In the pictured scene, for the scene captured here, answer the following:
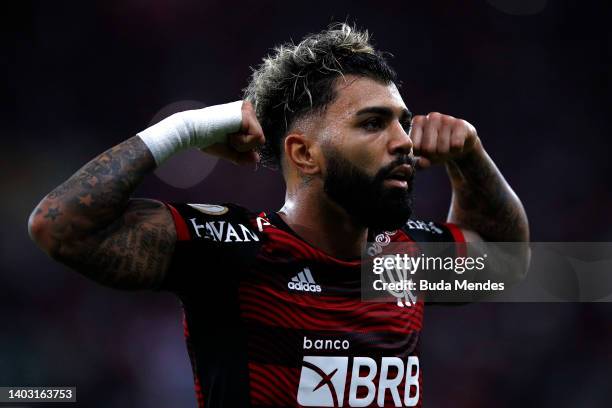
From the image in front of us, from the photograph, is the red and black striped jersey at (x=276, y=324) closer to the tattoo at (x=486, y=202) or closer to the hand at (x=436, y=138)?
the hand at (x=436, y=138)

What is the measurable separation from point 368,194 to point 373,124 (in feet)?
0.96

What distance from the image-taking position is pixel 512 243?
333 cm

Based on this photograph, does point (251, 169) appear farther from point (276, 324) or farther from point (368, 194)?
point (276, 324)

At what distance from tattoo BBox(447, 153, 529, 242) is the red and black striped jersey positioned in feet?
2.60

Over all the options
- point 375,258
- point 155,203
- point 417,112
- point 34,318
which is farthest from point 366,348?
point 417,112

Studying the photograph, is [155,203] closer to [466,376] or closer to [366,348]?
[366,348]

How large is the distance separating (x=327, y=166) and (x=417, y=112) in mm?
5730

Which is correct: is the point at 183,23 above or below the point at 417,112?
above

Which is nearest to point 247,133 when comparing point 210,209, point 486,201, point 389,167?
point 210,209

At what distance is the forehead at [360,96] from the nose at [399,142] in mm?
101

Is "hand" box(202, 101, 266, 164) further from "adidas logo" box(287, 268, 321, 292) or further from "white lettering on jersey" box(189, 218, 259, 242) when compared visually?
"adidas logo" box(287, 268, 321, 292)

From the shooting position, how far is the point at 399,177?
276 cm

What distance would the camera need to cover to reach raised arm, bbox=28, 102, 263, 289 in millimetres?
2270

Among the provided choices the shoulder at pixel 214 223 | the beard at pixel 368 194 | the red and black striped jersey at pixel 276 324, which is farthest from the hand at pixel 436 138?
the shoulder at pixel 214 223
